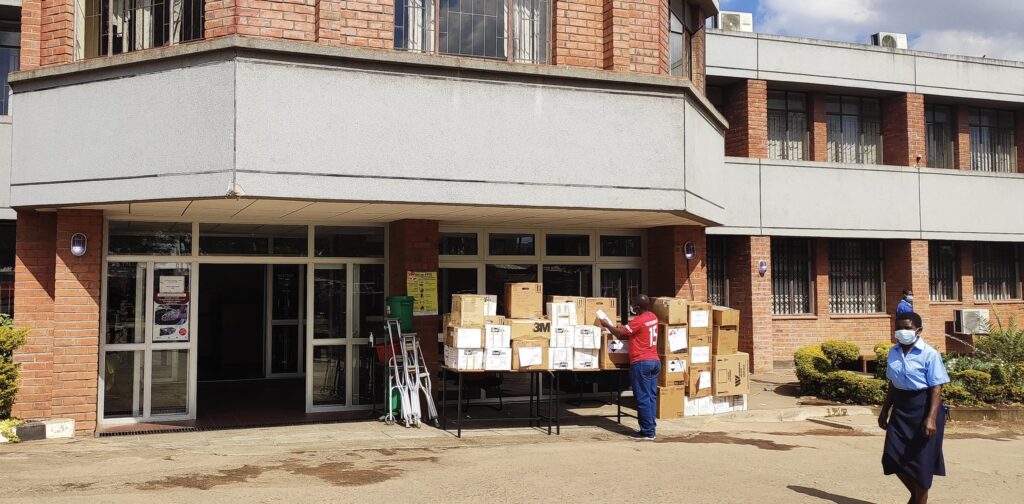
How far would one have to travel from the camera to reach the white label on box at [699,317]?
38.8ft

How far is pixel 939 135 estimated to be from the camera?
64.7 ft

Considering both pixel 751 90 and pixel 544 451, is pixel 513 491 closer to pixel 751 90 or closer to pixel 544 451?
pixel 544 451

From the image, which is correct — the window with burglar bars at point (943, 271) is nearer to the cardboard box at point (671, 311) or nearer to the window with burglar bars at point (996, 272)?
the window with burglar bars at point (996, 272)

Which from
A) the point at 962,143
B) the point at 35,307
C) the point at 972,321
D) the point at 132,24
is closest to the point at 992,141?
the point at 962,143

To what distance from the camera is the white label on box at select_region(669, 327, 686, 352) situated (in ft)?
38.0

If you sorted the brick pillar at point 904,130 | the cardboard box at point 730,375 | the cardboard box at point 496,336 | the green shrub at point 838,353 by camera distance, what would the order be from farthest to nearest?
the brick pillar at point 904,130 → the green shrub at point 838,353 → the cardboard box at point 730,375 → the cardboard box at point 496,336

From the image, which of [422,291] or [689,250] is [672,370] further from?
[422,291]

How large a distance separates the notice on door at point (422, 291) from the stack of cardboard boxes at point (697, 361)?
3.24 meters

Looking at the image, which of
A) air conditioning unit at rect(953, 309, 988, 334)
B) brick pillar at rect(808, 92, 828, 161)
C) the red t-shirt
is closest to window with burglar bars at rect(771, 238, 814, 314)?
brick pillar at rect(808, 92, 828, 161)

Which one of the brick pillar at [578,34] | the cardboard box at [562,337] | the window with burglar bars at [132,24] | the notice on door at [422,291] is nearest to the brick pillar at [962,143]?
the brick pillar at [578,34]

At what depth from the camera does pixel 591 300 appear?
10953 millimetres

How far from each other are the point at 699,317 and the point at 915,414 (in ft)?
16.6

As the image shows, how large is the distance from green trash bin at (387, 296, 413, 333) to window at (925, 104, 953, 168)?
47.4 ft

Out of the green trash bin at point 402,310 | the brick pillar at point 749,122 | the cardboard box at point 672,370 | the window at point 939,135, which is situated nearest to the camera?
the green trash bin at point 402,310
